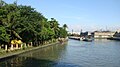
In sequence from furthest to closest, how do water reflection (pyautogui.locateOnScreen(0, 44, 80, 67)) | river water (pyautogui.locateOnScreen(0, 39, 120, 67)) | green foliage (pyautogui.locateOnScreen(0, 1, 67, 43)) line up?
green foliage (pyautogui.locateOnScreen(0, 1, 67, 43)), river water (pyautogui.locateOnScreen(0, 39, 120, 67)), water reflection (pyautogui.locateOnScreen(0, 44, 80, 67))

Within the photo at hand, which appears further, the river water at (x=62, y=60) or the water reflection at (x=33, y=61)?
the river water at (x=62, y=60)

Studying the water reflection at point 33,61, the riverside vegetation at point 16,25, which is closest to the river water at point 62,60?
the water reflection at point 33,61

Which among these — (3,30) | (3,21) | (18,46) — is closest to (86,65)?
(3,30)

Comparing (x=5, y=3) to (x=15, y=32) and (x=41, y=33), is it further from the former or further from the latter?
(x=41, y=33)

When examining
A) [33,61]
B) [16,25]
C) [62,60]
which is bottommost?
[62,60]

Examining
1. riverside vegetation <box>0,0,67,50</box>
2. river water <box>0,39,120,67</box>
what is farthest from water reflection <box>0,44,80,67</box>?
riverside vegetation <box>0,0,67,50</box>

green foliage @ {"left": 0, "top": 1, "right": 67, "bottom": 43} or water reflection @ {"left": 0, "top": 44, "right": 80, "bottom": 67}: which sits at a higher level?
green foliage @ {"left": 0, "top": 1, "right": 67, "bottom": 43}

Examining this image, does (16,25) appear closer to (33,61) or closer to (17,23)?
(17,23)

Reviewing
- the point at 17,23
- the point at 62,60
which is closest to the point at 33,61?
the point at 62,60

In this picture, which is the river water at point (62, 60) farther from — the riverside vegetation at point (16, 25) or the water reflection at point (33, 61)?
the riverside vegetation at point (16, 25)

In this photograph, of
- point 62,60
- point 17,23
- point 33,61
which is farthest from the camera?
Answer: point 17,23

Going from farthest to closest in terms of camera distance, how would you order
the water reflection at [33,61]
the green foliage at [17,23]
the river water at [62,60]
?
the green foliage at [17,23]
the river water at [62,60]
the water reflection at [33,61]

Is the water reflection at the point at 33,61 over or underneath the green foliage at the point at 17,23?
underneath

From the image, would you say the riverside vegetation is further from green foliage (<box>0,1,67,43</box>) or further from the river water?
the river water
